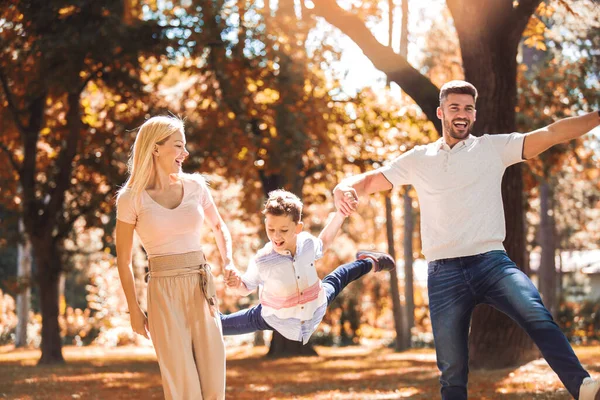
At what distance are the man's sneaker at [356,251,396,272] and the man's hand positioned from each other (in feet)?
4.69

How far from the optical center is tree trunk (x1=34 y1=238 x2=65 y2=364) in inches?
846

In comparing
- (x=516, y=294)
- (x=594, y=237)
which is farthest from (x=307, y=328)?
(x=594, y=237)

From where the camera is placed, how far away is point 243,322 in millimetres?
6832

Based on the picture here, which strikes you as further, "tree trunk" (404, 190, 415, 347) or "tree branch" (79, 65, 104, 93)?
"tree trunk" (404, 190, 415, 347)

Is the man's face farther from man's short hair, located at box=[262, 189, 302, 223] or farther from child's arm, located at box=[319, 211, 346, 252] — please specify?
man's short hair, located at box=[262, 189, 302, 223]

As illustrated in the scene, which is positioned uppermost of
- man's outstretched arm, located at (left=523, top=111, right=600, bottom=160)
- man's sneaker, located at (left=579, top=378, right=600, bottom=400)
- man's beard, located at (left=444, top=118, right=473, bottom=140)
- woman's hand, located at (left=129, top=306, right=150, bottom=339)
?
man's beard, located at (left=444, top=118, right=473, bottom=140)

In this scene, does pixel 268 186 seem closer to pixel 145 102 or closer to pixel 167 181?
pixel 145 102

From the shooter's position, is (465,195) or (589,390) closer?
(589,390)

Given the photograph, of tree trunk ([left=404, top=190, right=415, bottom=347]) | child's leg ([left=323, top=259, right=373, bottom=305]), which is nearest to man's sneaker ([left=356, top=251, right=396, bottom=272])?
child's leg ([left=323, top=259, right=373, bottom=305])

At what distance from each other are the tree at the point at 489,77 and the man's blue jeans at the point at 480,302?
749 centimetres

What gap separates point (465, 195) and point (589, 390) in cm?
143

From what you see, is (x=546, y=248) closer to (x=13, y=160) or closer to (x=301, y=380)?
(x=13, y=160)

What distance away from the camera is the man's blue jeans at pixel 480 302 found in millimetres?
5477

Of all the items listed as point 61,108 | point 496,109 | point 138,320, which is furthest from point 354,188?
point 61,108
